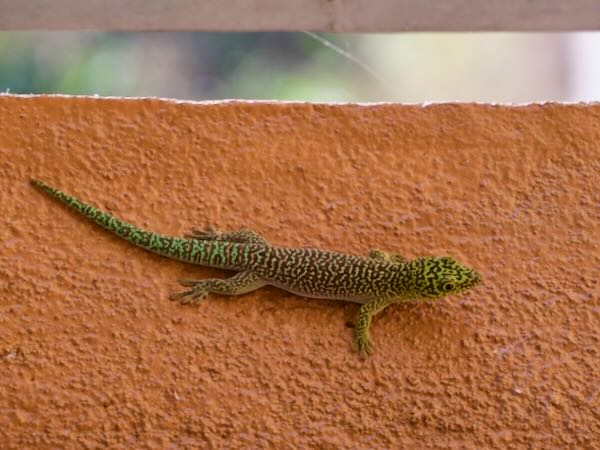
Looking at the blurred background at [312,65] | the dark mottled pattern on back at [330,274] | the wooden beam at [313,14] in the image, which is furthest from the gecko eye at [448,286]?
the blurred background at [312,65]

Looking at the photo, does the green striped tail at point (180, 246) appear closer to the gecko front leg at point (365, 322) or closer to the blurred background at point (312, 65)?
the gecko front leg at point (365, 322)

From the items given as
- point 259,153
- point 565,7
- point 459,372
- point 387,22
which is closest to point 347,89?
point 387,22

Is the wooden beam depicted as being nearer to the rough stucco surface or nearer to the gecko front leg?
the rough stucco surface

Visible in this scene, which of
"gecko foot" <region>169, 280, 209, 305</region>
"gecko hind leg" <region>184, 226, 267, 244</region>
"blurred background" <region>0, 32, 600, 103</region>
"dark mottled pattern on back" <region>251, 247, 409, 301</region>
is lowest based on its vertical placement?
"gecko foot" <region>169, 280, 209, 305</region>

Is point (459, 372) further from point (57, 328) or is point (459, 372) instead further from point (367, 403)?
point (57, 328)

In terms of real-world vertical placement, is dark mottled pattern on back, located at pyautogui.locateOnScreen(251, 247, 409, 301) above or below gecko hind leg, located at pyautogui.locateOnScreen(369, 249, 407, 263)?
below

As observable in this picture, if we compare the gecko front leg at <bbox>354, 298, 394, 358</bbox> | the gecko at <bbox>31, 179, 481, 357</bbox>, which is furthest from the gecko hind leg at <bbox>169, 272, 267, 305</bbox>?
the gecko front leg at <bbox>354, 298, 394, 358</bbox>
